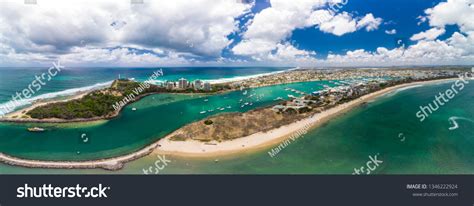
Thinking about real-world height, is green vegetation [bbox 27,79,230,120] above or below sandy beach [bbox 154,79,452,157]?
above

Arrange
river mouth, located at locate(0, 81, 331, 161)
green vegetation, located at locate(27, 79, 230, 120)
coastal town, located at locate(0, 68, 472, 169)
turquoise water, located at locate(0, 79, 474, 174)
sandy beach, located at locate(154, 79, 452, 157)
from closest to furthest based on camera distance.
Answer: turquoise water, located at locate(0, 79, 474, 174), sandy beach, located at locate(154, 79, 452, 157), coastal town, located at locate(0, 68, 472, 169), river mouth, located at locate(0, 81, 331, 161), green vegetation, located at locate(27, 79, 230, 120)

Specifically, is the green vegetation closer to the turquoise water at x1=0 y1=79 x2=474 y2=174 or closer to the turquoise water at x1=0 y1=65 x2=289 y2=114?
the turquoise water at x1=0 y1=79 x2=474 y2=174

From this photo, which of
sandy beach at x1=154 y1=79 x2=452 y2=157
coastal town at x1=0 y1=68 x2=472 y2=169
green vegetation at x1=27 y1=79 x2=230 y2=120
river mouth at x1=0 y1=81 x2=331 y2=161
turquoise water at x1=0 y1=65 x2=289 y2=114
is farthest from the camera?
turquoise water at x1=0 y1=65 x2=289 y2=114

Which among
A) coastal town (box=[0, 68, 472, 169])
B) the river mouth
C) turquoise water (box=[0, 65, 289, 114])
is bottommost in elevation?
the river mouth

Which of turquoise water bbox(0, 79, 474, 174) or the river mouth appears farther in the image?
the river mouth

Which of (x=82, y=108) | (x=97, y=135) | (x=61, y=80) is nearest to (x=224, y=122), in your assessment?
(x=97, y=135)

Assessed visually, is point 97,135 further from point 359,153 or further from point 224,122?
point 359,153

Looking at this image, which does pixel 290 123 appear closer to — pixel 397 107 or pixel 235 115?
pixel 235 115

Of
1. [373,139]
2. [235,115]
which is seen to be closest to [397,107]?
[373,139]

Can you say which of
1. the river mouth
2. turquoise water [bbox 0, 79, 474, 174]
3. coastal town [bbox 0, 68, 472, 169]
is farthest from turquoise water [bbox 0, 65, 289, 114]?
turquoise water [bbox 0, 79, 474, 174]

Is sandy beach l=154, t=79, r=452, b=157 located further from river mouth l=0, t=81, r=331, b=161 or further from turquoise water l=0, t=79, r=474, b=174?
river mouth l=0, t=81, r=331, b=161
